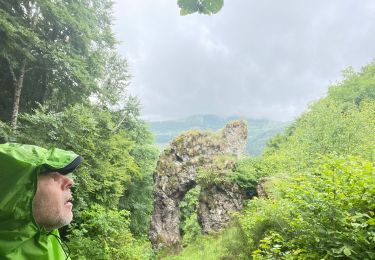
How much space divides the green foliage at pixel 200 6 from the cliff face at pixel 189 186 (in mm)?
17621

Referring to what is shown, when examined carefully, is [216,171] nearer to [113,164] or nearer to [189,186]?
[189,186]

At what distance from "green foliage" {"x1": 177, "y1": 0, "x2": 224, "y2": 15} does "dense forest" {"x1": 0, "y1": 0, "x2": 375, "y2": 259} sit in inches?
138

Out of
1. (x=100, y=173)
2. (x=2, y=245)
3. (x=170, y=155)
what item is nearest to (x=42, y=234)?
(x=2, y=245)

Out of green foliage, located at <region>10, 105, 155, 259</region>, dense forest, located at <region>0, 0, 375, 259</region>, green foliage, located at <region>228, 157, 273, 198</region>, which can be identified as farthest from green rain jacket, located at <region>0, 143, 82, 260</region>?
green foliage, located at <region>228, 157, 273, 198</region>

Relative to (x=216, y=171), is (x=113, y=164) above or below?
above

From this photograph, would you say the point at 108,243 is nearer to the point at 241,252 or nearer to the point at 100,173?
the point at 100,173

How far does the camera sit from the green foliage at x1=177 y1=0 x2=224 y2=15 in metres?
1.26

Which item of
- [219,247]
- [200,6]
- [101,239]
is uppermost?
[200,6]

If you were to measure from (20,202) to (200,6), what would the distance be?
3.76 ft

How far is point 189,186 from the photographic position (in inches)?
809

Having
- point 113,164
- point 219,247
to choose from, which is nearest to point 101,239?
point 113,164

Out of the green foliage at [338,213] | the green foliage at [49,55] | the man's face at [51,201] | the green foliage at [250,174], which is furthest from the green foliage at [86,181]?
the green foliage at [250,174]

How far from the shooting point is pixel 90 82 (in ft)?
42.0

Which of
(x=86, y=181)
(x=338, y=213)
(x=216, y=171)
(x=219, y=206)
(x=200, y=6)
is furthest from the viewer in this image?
(x=216, y=171)
